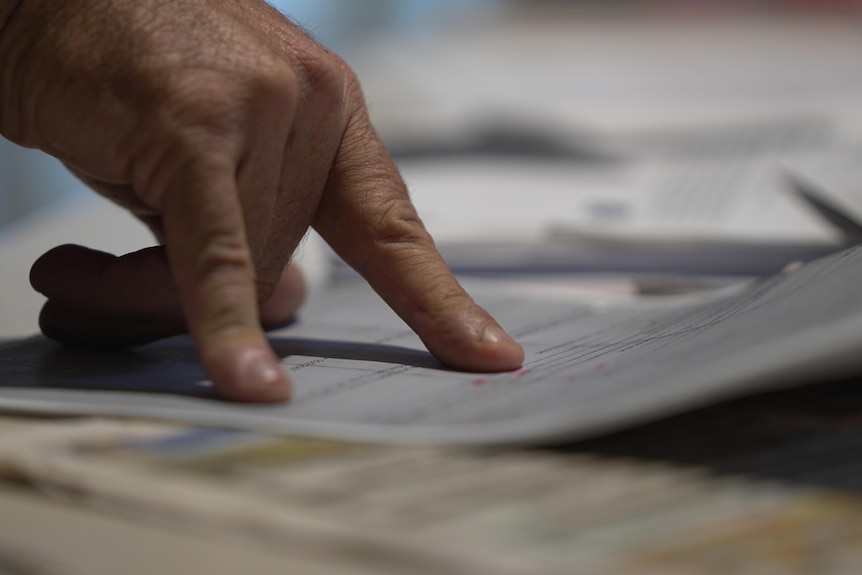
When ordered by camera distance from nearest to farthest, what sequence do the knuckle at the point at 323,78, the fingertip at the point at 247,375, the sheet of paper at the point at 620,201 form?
the fingertip at the point at 247,375
the knuckle at the point at 323,78
the sheet of paper at the point at 620,201

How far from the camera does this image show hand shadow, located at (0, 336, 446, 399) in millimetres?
469

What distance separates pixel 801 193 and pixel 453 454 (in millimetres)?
647

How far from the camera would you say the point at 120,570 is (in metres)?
0.30

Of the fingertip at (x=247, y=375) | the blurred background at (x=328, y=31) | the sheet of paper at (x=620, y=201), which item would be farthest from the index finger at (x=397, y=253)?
the blurred background at (x=328, y=31)

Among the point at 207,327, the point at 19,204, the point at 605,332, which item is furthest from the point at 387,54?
the point at 207,327

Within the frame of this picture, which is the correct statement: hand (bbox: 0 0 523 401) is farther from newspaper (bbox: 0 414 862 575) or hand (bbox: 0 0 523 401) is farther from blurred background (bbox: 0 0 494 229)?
blurred background (bbox: 0 0 494 229)

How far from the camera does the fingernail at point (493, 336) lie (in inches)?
19.6

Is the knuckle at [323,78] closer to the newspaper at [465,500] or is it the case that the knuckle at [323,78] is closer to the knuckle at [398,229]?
the knuckle at [398,229]

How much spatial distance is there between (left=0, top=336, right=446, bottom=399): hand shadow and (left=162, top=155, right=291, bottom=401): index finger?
3 centimetres

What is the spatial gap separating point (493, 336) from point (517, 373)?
1.0 inches

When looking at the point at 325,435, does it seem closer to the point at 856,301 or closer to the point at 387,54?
the point at 856,301

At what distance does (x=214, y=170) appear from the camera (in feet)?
1.44

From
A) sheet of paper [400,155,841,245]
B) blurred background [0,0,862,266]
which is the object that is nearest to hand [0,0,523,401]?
blurred background [0,0,862,266]

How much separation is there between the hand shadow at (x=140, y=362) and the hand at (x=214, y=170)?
0.05ft
